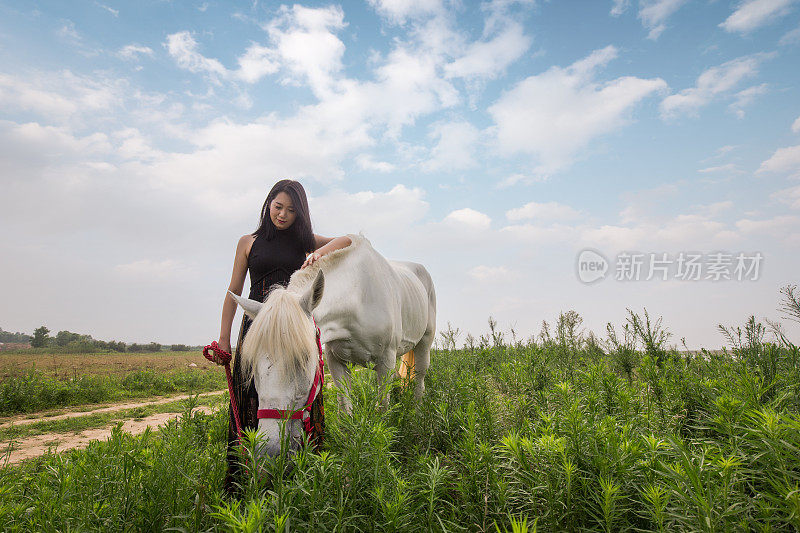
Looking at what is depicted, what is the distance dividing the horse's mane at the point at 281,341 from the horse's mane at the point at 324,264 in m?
0.68

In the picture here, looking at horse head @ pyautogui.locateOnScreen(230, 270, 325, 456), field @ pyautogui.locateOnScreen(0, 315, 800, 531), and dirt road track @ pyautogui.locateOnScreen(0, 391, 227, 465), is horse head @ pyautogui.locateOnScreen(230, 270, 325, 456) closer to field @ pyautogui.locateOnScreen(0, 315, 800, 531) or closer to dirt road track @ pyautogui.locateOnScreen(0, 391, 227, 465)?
field @ pyautogui.locateOnScreen(0, 315, 800, 531)

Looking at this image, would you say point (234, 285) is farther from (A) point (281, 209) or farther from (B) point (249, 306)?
(B) point (249, 306)

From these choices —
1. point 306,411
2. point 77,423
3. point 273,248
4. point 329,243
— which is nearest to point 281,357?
point 306,411

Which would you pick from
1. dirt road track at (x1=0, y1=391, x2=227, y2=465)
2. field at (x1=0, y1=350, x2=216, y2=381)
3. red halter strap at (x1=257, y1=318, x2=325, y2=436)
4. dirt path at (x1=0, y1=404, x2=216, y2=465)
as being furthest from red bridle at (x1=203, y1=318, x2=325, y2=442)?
field at (x1=0, y1=350, x2=216, y2=381)

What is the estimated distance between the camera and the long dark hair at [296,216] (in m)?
3.84

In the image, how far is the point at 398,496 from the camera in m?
1.64

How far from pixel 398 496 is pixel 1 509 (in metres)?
1.79

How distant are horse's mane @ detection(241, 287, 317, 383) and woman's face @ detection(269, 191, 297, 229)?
1.32 meters

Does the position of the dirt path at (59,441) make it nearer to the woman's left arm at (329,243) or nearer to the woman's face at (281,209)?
the woman's left arm at (329,243)

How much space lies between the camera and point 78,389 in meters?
12.2

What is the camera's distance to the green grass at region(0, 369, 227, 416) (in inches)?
416

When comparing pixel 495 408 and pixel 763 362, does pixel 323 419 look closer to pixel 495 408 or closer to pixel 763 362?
pixel 495 408

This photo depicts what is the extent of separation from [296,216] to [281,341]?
5.48 ft

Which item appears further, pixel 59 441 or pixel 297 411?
pixel 59 441
